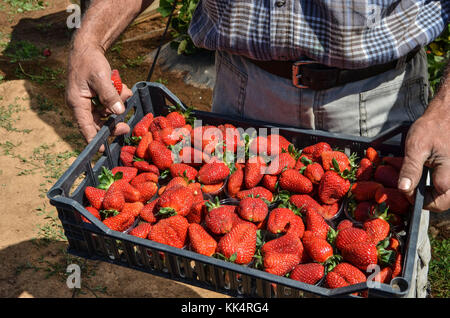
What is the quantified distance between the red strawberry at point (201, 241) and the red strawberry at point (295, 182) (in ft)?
1.27

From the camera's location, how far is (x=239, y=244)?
168cm

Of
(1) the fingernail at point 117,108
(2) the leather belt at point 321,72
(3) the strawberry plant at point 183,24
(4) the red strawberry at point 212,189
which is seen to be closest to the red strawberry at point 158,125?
(1) the fingernail at point 117,108

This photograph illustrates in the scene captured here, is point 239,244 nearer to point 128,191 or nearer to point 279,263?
point 279,263

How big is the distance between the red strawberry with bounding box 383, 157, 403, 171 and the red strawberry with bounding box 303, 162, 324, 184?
262 mm

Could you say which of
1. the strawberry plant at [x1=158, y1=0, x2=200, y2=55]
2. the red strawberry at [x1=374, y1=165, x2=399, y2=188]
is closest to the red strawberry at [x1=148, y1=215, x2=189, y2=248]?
the red strawberry at [x1=374, y1=165, x2=399, y2=188]

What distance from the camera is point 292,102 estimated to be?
204 cm

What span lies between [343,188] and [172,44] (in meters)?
3.90

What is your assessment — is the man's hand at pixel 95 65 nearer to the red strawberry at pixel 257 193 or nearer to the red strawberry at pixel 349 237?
the red strawberry at pixel 257 193

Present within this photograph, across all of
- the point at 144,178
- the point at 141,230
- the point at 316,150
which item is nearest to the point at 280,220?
the point at 316,150

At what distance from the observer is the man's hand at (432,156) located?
1.59m

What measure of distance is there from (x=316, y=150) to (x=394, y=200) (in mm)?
395

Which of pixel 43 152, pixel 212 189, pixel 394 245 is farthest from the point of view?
pixel 43 152

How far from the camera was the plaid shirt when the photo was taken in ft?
5.67

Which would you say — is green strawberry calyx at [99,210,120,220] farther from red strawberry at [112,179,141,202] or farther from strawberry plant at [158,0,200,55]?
strawberry plant at [158,0,200,55]
